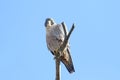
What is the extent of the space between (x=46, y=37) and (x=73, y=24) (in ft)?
19.2

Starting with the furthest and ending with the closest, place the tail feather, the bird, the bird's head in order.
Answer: the bird's head → the bird → the tail feather

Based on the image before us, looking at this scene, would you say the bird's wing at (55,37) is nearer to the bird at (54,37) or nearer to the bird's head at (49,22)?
the bird at (54,37)

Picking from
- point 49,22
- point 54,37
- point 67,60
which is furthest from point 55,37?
point 67,60

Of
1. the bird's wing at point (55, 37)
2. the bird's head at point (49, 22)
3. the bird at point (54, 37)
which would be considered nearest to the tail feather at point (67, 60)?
the bird at point (54, 37)

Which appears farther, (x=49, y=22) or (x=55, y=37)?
(x=49, y=22)

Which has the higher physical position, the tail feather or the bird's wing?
the bird's wing

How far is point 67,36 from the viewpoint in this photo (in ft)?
19.9

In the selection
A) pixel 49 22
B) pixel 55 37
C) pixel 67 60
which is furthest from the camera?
pixel 49 22

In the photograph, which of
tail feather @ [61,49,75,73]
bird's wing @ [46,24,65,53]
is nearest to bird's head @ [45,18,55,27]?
bird's wing @ [46,24,65,53]

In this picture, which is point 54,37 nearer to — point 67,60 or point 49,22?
point 49,22

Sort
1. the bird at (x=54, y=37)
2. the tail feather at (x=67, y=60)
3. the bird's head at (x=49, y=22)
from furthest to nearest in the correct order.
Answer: the bird's head at (x=49, y=22), the bird at (x=54, y=37), the tail feather at (x=67, y=60)

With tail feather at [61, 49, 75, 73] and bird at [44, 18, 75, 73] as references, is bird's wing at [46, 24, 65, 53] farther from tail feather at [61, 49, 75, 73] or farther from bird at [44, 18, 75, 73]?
tail feather at [61, 49, 75, 73]

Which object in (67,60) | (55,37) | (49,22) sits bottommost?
(67,60)

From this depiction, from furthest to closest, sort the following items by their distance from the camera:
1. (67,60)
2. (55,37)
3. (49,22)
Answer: (49,22) < (55,37) < (67,60)
